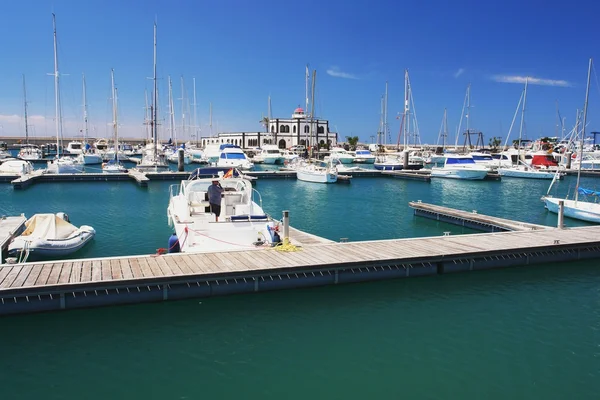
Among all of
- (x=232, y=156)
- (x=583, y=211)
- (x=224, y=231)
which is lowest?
(x=583, y=211)

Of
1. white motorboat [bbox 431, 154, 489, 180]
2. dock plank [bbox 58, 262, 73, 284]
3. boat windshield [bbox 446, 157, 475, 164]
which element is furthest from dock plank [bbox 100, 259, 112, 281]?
boat windshield [bbox 446, 157, 475, 164]

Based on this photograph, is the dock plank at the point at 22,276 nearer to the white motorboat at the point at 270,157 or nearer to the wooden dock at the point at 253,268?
the wooden dock at the point at 253,268

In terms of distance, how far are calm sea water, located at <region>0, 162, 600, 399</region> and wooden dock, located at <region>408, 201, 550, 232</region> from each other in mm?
4330

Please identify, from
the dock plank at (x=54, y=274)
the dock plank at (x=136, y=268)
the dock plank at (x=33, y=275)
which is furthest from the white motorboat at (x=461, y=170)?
the dock plank at (x=33, y=275)

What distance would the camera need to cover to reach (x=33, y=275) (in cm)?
1182

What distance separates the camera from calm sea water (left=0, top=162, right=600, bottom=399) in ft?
29.9

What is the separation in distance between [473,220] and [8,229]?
68.4 feet

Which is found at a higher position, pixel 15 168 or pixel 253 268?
pixel 15 168

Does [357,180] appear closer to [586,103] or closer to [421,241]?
[586,103]

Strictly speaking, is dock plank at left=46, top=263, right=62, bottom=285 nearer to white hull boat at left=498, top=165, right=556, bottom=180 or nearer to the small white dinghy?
the small white dinghy

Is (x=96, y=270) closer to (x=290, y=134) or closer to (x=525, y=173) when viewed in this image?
(x=525, y=173)

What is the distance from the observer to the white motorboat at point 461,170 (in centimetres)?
5488

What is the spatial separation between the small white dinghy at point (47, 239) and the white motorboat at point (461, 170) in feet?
148

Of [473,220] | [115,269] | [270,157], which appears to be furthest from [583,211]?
[270,157]
